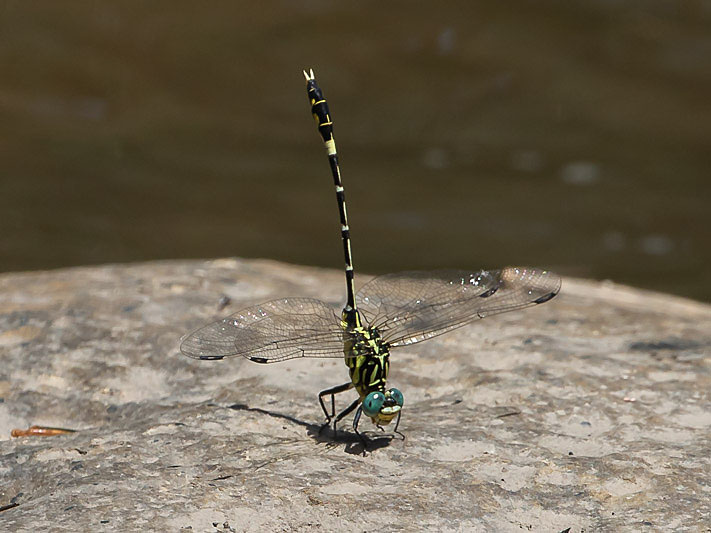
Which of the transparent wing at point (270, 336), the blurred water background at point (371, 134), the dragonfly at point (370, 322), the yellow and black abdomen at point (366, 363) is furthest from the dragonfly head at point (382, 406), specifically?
the blurred water background at point (371, 134)

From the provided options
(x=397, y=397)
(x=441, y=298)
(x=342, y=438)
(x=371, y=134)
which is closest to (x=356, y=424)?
(x=342, y=438)

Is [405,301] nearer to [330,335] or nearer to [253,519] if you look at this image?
[330,335]

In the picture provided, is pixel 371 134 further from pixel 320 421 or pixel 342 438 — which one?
pixel 342 438

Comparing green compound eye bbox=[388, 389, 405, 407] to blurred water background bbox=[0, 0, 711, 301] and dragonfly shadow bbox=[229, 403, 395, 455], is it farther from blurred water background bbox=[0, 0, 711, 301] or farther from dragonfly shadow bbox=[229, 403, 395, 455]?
blurred water background bbox=[0, 0, 711, 301]

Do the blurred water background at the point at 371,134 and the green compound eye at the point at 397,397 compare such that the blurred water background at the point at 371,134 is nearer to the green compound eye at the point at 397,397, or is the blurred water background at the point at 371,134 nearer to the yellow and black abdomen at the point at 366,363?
the yellow and black abdomen at the point at 366,363

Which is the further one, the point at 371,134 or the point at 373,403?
the point at 371,134
